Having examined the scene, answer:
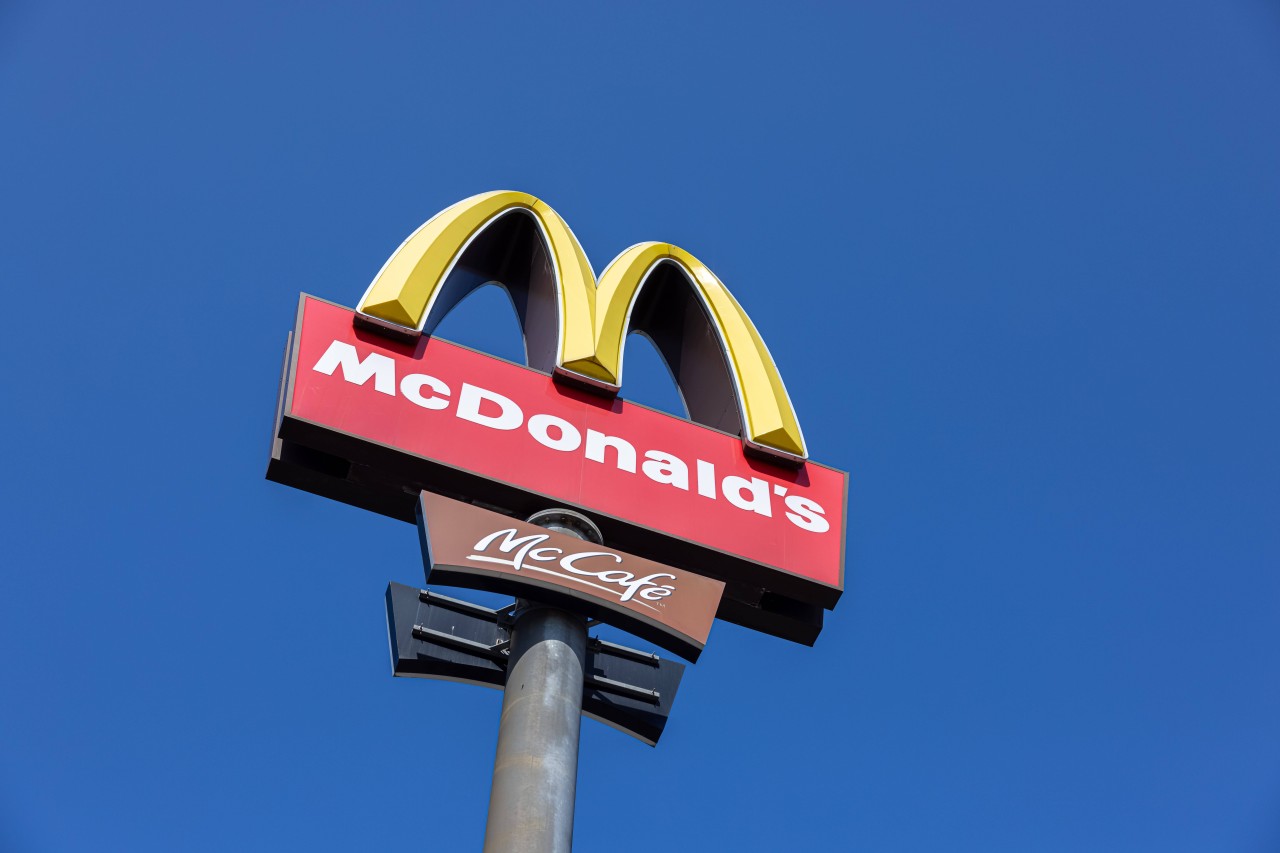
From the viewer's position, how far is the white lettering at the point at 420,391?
37.4ft

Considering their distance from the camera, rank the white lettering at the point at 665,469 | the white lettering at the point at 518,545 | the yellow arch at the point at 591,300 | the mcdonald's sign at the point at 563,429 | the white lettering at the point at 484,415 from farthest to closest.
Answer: the yellow arch at the point at 591,300
the white lettering at the point at 665,469
the white lettering at the point at 484,415
the mcdonald's sign at the point at 563,429
the white lettering at the point at 518,545

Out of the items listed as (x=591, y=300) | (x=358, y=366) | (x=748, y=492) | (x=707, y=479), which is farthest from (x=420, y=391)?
(x=748, y=492)

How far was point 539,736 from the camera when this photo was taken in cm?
A: 962

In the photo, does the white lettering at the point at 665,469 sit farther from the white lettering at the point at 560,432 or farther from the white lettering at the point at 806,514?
the white lettering at the point at 806,514

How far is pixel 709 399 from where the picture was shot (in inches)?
539

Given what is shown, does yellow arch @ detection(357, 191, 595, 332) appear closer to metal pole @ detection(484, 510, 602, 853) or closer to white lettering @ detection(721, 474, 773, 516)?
white lettering @ detection(721, 474, 773, 516)

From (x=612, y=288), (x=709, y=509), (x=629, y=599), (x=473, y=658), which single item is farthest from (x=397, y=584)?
(x=612, y=288)

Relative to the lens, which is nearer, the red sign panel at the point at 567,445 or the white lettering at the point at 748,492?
the red sign panel at the point at 567,445

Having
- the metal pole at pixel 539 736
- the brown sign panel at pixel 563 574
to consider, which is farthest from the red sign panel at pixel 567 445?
the metal pole at pixel 539 736

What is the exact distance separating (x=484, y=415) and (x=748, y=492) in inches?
96.6

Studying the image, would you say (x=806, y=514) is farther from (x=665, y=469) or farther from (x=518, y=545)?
(x=518, y=545)

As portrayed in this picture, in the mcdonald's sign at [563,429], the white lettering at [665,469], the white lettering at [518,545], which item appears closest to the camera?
the white lettering at [518,545]

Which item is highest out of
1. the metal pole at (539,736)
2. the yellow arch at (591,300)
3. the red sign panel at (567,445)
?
the yellow arch at (591,300)

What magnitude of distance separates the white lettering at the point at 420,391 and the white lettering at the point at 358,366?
120mm
